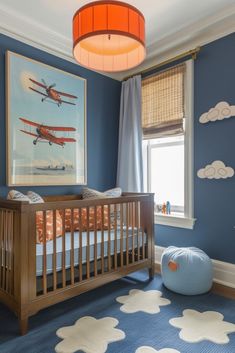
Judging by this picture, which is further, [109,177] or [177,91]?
[109,177]

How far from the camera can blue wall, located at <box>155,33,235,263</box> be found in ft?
7.65

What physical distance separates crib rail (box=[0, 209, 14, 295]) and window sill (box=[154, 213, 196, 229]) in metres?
1.69

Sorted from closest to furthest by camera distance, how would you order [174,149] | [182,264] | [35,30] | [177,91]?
[182,264] < [35,30] < [177,91] < [174,149]

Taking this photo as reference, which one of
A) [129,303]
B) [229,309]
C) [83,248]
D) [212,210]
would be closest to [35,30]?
[83,248]

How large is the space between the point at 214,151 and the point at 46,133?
1.68 m

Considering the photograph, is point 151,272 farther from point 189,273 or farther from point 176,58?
point 176,58

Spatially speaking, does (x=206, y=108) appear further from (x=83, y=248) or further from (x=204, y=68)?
(x=83, y=248)

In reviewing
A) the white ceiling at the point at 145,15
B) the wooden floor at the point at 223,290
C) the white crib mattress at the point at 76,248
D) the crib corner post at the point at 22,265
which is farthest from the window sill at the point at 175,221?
the white ceiling at the point at 145,15

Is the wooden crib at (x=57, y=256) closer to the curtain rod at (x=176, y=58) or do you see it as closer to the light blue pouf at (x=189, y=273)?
the light blue pouf at (x=189, y=273)

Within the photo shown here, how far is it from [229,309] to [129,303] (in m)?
0.76

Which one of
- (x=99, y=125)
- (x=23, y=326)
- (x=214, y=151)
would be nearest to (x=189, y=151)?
(x=214, y=151)

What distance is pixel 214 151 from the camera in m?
2.44

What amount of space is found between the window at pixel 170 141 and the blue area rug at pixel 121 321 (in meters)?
0.83

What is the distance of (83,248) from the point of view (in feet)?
6.52
